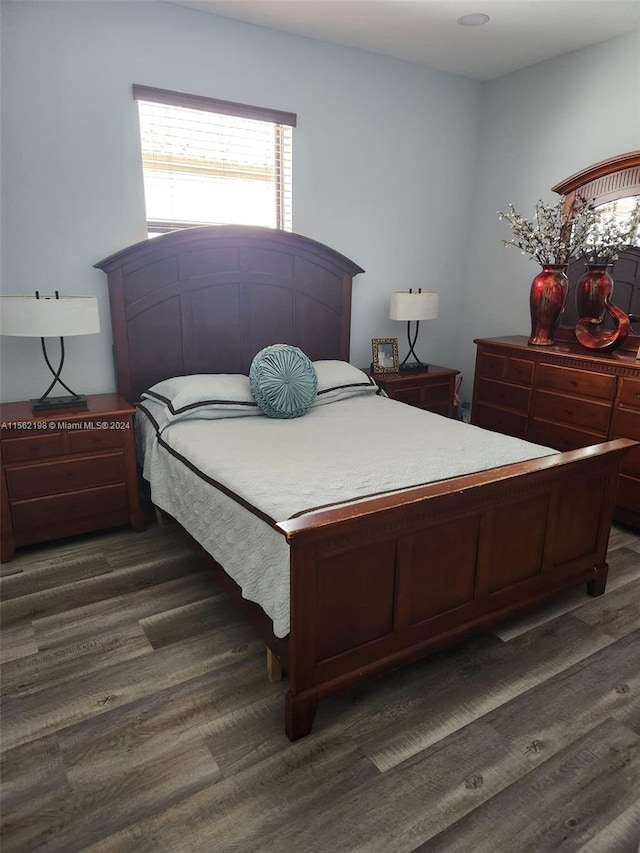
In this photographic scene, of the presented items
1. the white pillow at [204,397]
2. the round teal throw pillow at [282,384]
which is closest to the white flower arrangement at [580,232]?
the round teal throw pillow at [282,384]

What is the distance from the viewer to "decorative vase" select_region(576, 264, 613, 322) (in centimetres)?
324

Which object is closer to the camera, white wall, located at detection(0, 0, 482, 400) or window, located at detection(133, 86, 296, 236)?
white wall, located at detection(0, 0, 482, 400)

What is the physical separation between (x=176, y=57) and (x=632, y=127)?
8.62 feet

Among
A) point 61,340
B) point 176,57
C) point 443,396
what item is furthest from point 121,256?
point 443,396

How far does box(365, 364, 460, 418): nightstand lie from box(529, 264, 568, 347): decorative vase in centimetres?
64

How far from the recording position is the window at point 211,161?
3.02 m

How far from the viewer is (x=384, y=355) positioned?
3947mm

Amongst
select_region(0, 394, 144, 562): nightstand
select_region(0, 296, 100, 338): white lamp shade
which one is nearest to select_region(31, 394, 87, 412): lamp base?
select_region(0, 394, 144, 562): nightstand

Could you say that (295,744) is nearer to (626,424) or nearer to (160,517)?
(160,517)

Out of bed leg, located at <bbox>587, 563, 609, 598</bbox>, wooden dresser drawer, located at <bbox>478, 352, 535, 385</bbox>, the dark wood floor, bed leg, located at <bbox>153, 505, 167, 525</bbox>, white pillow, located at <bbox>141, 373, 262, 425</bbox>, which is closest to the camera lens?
the dark wood floor

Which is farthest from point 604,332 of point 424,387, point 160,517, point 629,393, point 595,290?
point 160,517

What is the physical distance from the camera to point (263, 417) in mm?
2928

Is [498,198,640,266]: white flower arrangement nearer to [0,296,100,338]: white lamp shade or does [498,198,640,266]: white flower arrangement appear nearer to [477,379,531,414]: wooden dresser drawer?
[477,379,531,414]: wooden dresser drawer

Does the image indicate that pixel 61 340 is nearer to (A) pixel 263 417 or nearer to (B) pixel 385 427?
(A) pixel 263 417
